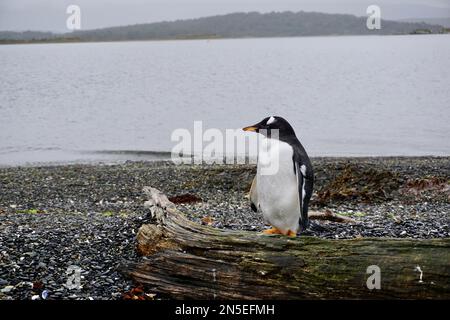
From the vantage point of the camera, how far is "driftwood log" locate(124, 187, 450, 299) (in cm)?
542

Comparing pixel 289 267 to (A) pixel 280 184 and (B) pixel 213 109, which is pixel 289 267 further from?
(B) pixel 213 109

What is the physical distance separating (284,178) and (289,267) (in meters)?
1.85

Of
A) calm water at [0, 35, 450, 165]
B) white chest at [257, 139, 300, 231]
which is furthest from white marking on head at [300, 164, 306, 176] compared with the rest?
calm water at [0, 35, 450, 165]

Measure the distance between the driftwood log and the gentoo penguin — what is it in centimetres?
129

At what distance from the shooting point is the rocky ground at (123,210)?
260 inches

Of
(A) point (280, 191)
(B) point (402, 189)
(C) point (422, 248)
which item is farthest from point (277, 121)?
(B) point (402, 189)

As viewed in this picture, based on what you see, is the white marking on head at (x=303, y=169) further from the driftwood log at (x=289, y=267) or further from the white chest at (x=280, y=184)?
the driftwood log at (x=289, y=267)

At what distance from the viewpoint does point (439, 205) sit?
12586 millimetres

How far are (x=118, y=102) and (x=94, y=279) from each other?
51.7 metres

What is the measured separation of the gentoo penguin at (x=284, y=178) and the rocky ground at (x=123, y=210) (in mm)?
1043

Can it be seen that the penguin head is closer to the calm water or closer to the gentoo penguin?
the gentoo penguin

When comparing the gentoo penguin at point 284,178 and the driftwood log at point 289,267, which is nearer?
the driftwood log at point 289,267

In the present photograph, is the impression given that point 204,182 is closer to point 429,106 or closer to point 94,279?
point 94,279

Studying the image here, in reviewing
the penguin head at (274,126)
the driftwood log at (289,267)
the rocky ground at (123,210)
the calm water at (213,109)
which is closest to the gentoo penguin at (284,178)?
the penguin head at (274,126)
